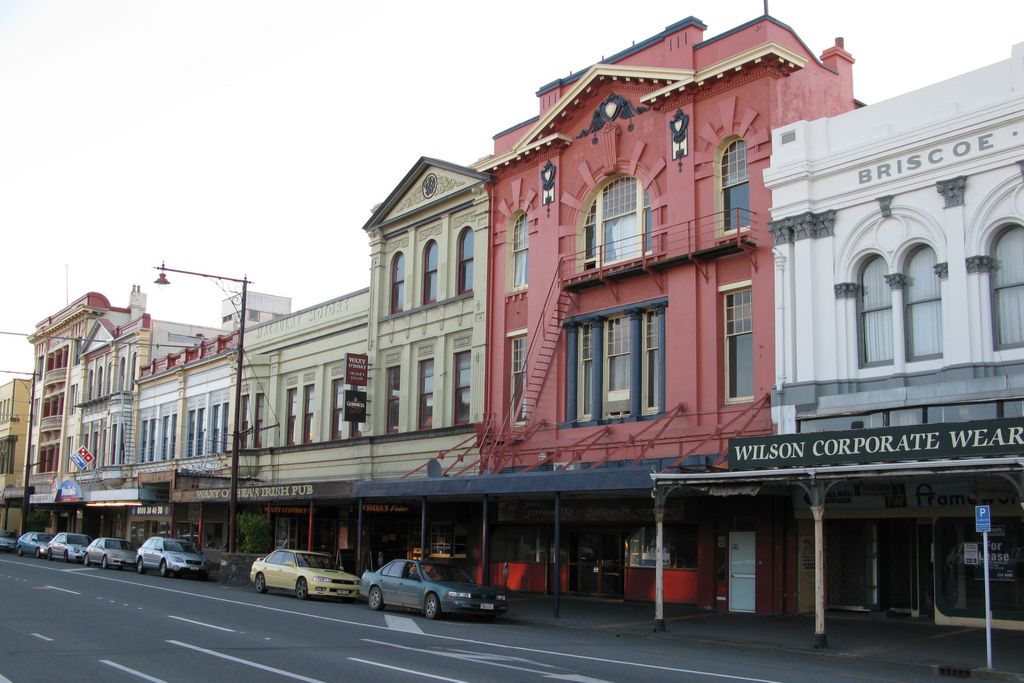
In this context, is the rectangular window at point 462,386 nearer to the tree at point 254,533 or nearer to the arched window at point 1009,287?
the tree at point 254,533

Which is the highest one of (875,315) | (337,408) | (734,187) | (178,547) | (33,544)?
(734,187)

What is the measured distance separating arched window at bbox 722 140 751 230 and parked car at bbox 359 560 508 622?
1013 cm

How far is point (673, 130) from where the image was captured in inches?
1035

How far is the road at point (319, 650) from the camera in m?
13.2

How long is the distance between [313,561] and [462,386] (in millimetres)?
7372

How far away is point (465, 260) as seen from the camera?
3353 centimetres

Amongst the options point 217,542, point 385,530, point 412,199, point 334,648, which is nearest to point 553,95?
point 412,199

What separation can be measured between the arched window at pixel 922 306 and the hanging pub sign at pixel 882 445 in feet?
13.1

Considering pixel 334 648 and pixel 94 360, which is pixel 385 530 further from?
pixel 94 360

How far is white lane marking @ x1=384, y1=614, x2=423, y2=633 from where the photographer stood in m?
20.0

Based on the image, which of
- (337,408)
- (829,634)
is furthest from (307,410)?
(829,634)

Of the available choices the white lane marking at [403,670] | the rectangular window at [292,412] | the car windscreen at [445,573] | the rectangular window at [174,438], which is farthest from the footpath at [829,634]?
the rectangular window at [174,438]

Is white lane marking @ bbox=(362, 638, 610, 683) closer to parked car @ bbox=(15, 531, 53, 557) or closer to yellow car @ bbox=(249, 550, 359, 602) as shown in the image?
yellow car @ bbox=(249, 550, 359, 602)

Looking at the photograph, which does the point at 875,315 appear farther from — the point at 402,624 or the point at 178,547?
the point at 178,547
